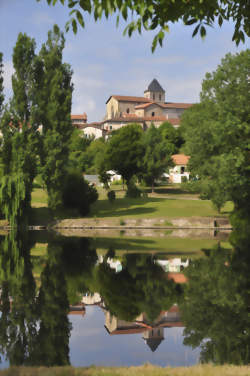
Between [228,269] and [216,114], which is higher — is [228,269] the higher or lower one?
the lower one

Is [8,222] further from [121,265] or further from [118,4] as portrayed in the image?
[118,4]

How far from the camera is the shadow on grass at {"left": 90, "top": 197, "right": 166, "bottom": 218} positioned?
50.8 m

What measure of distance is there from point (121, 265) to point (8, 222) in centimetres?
2513

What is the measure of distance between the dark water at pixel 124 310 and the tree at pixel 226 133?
1548 cm

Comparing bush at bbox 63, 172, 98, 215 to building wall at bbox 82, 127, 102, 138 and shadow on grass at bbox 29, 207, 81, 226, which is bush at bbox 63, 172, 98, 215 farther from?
building wall at bbox 82, 127, 102, 138

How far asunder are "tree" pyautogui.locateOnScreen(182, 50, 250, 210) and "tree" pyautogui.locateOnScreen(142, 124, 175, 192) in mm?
23731

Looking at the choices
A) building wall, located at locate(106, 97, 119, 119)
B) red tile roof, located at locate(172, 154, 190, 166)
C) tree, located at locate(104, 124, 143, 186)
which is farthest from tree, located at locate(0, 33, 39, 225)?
building wall, located at locate(106, 97, 119, 119)

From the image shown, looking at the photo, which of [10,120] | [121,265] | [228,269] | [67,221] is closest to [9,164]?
[10,120]

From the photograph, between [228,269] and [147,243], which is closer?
[228,269]

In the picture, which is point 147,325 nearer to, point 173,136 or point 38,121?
point 38,121

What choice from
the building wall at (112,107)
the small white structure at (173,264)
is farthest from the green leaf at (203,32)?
the building wall at (112,107)

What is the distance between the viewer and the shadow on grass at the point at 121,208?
167 feet

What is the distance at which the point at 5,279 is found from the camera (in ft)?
60.5

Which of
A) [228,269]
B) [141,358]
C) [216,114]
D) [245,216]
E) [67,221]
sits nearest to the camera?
[141,358]
